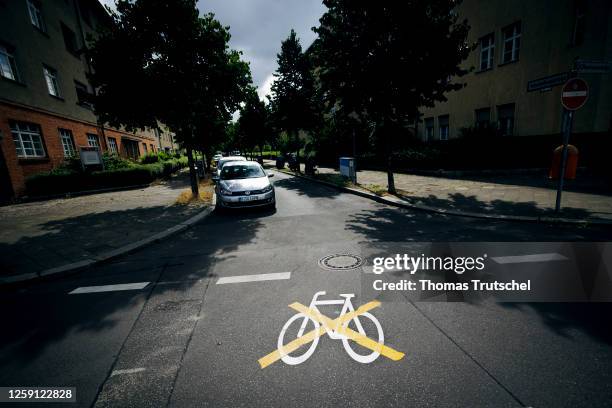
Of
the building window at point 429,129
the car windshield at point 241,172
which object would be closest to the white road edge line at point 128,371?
the car windshield at point 241,172

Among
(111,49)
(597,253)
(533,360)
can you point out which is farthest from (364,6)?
(533,360)

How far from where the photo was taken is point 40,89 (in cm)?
1372

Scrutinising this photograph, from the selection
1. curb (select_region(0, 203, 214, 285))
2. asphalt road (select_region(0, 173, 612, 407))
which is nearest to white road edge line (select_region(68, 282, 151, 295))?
asphalt road (select_region(0, 173, 612, 407))

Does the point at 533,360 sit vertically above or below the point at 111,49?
below

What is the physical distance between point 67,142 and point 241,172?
1327 cm

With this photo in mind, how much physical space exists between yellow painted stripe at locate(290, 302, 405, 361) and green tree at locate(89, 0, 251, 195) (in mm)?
8012

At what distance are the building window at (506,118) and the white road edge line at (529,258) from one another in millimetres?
13446

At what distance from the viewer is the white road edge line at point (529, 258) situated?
4.21 meters

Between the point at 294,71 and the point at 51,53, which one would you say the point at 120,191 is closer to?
the point at 51,53

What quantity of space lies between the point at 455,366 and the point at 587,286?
253 cm

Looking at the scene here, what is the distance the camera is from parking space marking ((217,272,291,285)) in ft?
13.4

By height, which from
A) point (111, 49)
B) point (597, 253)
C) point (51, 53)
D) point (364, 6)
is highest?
point (51, 53)

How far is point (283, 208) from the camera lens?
915 centimetres

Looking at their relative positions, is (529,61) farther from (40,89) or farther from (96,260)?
(40,89)
